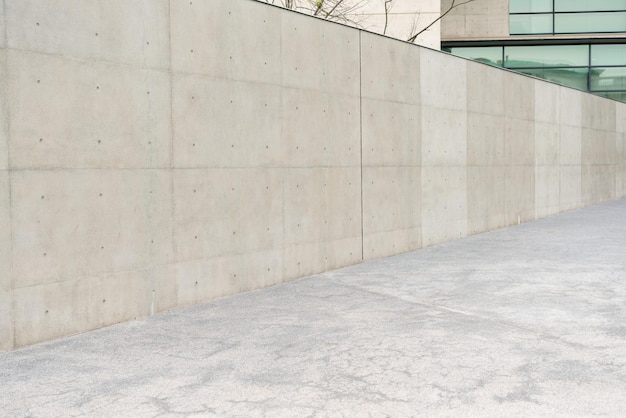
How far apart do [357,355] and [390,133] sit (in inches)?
237

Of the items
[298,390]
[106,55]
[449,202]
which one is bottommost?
[298,390]

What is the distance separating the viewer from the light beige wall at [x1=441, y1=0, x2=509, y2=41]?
29.7m

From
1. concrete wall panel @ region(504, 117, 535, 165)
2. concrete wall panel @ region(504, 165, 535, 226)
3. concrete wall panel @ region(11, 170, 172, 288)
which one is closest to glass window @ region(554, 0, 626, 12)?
concrete wall panel @ region(504, 117, 535, 165)

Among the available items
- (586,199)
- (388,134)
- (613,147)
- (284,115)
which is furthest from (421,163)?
(613,147)

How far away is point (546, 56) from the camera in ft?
100.0

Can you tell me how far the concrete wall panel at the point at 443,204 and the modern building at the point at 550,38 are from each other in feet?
58.0

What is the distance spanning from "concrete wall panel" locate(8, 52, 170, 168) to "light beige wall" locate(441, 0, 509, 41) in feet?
79.1

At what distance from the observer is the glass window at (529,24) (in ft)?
Result: 98.1

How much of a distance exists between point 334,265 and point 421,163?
293 cm

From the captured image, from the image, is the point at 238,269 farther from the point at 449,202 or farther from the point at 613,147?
the point at 613,147

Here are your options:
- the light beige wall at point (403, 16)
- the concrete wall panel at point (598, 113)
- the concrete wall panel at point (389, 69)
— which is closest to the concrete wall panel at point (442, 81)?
the concrete wall panel at point (389, 69)

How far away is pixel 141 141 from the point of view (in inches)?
276

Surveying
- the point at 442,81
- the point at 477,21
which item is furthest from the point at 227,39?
the point at 477,21

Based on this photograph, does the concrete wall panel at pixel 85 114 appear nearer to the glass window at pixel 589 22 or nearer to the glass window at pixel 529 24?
the glass window at pixel 529 24
